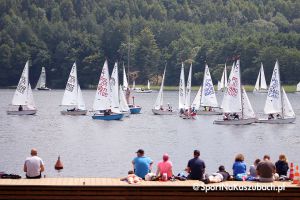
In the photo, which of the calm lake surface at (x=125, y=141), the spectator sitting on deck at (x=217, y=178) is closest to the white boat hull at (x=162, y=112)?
the calm lake surface at (x=125, y=141)

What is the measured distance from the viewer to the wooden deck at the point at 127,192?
35.2m

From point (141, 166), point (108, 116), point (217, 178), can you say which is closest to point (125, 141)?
point (108, 116)

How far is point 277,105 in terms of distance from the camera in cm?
10094

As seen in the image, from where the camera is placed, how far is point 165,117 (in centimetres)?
11875

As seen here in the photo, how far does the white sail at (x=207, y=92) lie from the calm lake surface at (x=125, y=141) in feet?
6.84

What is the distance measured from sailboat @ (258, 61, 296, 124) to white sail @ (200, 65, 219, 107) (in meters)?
12.5

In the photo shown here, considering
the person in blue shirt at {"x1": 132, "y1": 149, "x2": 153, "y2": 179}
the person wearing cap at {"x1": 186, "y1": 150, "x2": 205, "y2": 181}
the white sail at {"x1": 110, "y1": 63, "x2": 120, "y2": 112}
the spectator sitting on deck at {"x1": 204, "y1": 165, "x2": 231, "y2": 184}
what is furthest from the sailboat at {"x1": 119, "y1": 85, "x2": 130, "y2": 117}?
the spectator sitting on deck at {"x1": 204, "y1": 165, "x2": 231, "y2": 184}

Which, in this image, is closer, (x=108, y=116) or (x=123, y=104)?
(x=108, y=116)

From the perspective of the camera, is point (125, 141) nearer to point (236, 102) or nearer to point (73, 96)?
point (236, 102)

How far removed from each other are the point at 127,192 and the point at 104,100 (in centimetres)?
6996

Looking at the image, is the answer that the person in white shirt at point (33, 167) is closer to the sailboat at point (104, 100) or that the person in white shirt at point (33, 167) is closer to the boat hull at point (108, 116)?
the sailboat at point (104, 100)

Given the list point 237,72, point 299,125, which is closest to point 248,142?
point 237,72

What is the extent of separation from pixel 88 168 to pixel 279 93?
43.5 metres

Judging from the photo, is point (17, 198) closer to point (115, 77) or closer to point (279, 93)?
point (279, 93)
